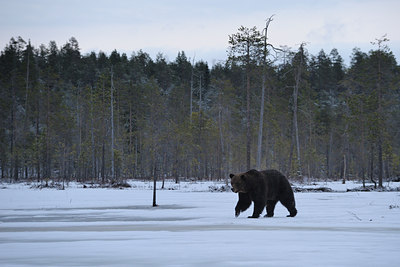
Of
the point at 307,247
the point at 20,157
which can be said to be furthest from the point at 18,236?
the point at 20,157

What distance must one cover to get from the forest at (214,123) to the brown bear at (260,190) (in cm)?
2224

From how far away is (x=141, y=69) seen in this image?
111250 mm

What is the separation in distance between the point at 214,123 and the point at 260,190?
5098cm

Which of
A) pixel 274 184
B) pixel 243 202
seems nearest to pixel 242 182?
pixel 243 202

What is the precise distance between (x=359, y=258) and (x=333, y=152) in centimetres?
8579

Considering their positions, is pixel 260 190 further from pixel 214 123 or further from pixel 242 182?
pixel 214 123

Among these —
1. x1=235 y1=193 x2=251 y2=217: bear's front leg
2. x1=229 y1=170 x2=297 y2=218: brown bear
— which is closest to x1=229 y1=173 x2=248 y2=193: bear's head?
x1=229 y1=170 x2=297 y2=218: brown bear

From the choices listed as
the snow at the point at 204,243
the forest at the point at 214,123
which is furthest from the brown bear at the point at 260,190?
the forest at the point at 214,123

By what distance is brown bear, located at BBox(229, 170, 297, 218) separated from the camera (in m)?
13.7

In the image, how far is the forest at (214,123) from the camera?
42.3 m

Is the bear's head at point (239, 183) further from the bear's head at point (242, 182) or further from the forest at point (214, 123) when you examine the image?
the forest at point (214, 123)

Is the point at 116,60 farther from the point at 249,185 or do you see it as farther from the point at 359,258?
the point at 359,258

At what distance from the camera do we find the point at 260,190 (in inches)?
546

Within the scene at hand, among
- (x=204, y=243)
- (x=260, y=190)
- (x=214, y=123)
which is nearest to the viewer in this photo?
(x=204, y=243)
